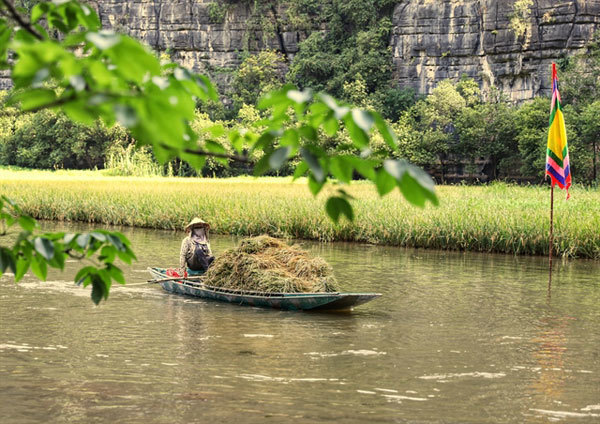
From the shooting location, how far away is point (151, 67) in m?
1.85

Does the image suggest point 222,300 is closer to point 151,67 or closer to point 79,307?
point 79,307

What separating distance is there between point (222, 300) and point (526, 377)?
4968 mm

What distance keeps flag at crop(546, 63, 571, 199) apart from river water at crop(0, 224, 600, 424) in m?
2.96

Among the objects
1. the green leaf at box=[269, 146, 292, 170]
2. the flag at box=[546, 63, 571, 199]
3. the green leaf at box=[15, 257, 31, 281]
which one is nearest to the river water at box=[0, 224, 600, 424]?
the flag at box=[546, 63, 571, 199]

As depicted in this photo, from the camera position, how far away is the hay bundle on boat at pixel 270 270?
1098 cm

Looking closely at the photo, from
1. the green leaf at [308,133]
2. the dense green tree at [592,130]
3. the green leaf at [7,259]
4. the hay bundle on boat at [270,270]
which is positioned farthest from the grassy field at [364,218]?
the dense green tree at [592,130]

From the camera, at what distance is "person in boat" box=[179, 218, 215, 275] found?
1240 cm

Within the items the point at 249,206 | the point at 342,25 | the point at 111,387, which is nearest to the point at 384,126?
the point at 111,387

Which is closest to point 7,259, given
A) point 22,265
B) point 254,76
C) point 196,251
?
point 22,265

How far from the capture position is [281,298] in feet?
35.3

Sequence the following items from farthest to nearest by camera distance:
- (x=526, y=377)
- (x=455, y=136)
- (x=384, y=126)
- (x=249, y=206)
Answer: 1. (x=455, y=136)
2. (x=249, y=206)
3. (x=526, y=377)
4. (x=384, y=126)

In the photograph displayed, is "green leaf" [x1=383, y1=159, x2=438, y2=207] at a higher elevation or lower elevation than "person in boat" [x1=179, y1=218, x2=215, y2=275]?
higher

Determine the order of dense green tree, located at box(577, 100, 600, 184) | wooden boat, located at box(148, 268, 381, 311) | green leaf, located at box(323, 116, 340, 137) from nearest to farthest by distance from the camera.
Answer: green leaf, located at box(323, 116, 340, 137) → wooden boat, located at box(148, 268, 381, 311) → dense green tree, located at box(577, 100, 600, 184)

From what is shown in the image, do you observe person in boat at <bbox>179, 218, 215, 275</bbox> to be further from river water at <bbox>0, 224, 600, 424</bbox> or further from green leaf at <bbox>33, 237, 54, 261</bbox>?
green leaf at <bbox>33, 237, 54, 261</bbox>
